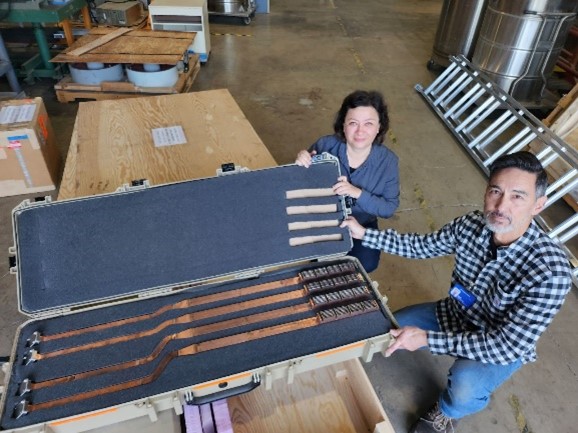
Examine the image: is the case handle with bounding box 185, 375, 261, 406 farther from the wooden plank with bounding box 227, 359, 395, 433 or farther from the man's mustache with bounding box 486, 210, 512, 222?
the man's mustache with bounding box 486, 210, 512, 222

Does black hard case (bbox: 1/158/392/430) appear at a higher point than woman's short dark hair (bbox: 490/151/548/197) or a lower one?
lower

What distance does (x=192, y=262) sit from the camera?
4.66ft

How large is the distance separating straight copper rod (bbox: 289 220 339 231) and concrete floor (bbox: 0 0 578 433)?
925mm

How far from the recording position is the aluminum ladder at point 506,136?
112 inches

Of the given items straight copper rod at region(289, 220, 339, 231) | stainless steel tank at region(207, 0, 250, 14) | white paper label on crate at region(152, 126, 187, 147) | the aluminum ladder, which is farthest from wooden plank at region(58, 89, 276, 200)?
stainless steel tank at region(207, 0, 250, 14)

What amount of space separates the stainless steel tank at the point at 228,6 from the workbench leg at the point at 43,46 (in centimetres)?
300

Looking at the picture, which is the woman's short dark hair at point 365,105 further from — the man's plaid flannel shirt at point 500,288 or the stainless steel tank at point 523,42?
the stainless steel tank at point 523,42

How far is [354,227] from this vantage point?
5.26 feet

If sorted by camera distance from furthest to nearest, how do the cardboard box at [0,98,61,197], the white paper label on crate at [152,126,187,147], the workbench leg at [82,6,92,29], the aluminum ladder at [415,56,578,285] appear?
the workbench leg at [82,6,92,29], the aluminum ladder at [415,56,578,285], the cardboard box at [0,98,61,197], the white paper label on crate at [152,126,187,147]

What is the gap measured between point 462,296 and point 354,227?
504 millimetres

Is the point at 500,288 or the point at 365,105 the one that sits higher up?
the point at 365,105

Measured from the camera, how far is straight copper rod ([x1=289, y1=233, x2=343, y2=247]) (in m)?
1.51

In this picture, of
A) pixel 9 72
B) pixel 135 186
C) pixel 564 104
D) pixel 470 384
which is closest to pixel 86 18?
pixel 9 72

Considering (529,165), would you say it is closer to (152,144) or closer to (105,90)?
(152,144)
